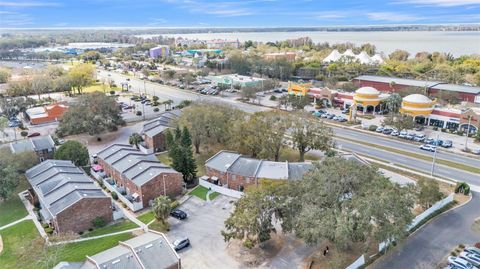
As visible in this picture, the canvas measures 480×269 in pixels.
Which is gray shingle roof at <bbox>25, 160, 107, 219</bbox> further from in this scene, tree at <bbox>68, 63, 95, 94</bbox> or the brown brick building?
tree at <bbox>68, 63, 95, 94</bbox>

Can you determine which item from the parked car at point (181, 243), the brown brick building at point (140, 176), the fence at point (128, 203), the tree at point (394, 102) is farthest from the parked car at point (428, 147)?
the fence at point (128, 203)

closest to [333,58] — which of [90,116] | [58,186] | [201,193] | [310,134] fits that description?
[310,134]

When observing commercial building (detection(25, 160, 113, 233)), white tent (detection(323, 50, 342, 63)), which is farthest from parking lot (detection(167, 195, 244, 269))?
white tent (detection(323, 50, 342, 63))

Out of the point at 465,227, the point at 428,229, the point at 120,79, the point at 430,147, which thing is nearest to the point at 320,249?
the point at 428,229

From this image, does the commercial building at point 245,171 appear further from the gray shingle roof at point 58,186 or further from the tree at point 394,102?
the tree at point 394,102

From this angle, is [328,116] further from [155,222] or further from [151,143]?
[155,222]
